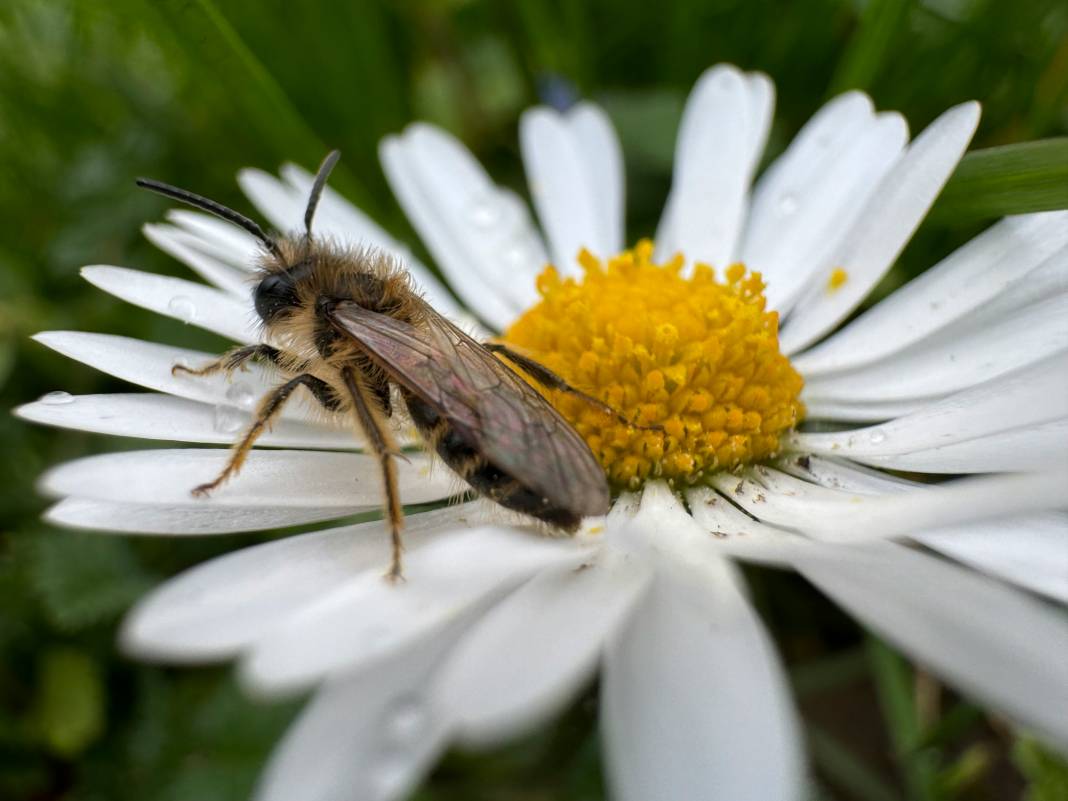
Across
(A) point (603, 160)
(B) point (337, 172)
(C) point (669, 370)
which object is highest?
(B) point (337, 172)

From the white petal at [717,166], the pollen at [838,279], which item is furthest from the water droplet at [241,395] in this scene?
the pollen at [838,279]

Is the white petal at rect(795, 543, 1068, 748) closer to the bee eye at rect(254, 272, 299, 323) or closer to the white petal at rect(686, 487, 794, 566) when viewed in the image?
the white petal at rect(686, 487, 794, 566)

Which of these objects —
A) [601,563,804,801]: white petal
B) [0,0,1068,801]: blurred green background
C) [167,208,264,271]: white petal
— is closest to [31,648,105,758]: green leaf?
[0,0,1068,801]: blurred green background

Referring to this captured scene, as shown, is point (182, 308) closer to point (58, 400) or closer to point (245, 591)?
point (58, 400)

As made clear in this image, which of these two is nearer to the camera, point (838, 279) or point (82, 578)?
point (82, 578)

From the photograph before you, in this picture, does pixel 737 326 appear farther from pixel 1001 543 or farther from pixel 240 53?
pixel 240 53

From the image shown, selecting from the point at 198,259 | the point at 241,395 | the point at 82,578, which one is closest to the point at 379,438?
the point at 241,395
